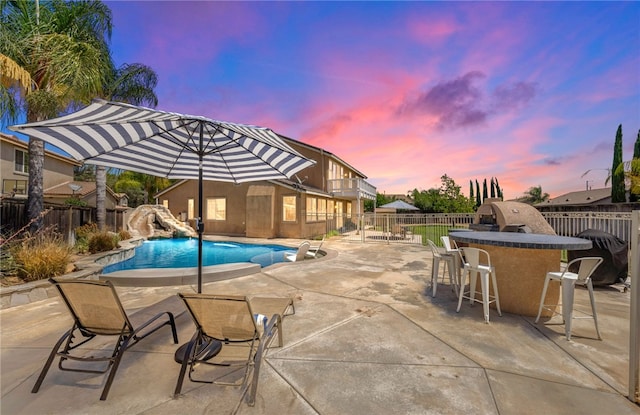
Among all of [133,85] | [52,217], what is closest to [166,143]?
[52,217]

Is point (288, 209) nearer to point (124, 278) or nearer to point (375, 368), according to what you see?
point (124, 278)

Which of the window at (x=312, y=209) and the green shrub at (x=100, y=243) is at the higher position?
the window at (x=312, y=209)

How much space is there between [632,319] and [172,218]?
23419mm

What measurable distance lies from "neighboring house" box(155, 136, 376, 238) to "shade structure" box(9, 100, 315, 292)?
388 inches

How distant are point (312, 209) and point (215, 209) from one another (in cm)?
771

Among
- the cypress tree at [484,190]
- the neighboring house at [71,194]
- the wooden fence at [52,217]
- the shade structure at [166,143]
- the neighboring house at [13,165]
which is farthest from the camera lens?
the cypress tree at [484,190]

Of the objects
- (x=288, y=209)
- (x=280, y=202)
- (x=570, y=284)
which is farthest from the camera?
(x=288, y=209)

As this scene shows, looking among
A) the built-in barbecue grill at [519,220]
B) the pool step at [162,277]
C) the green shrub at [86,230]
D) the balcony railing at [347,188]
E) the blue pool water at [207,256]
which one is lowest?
the blue pool water at [207,256]

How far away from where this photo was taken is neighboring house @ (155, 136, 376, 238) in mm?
17222

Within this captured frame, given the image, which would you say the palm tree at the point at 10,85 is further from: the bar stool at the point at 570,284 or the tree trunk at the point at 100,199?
the bar stool at the point at 570,284

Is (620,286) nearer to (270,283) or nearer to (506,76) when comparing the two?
(270,283)

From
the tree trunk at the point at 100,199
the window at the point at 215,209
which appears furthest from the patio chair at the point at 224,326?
the window at the point at 215,209

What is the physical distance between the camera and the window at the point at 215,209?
19.9 m

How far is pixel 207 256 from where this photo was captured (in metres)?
12.3
